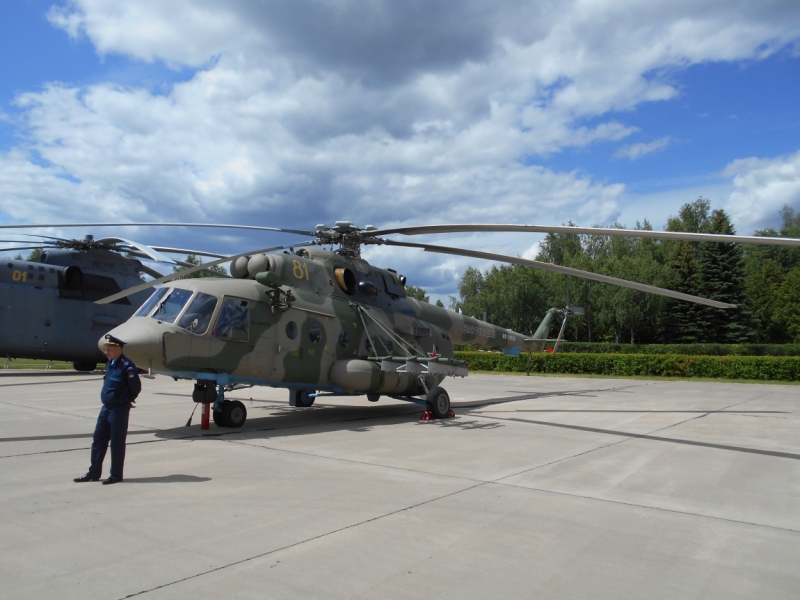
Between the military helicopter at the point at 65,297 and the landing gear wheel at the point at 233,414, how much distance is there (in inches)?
429

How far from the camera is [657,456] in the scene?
27.1 ft

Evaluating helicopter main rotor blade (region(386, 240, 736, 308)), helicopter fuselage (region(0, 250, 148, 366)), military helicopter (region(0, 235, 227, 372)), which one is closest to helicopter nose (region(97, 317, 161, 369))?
helicopter main rotor blade (region(386, 240, 736, 308))

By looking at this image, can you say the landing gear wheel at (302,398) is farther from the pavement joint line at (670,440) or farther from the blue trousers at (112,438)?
the blue trousers at (112,438)

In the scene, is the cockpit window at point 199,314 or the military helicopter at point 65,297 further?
the military helicopter at point 65,297

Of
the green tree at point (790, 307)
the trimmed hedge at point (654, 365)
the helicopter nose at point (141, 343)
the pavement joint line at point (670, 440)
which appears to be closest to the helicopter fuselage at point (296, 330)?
the helicopter nose at point (141, 343)

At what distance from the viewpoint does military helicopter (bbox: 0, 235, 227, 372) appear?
19.7 metres

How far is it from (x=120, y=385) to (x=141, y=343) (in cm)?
252

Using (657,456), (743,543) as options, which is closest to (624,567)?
(743,543)

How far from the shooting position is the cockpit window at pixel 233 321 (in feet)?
30.9

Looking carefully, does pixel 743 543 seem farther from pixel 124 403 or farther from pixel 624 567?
pixel 124 403

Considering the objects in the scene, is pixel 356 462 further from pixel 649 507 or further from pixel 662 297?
pixel 662 297

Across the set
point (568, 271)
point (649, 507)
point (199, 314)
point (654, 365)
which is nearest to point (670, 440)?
point (568, 271)

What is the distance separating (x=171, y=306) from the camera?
9297mm

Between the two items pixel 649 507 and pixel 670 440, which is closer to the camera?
pixel 649 507
